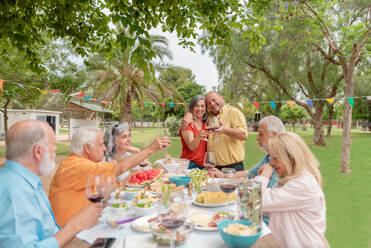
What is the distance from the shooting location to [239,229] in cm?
135

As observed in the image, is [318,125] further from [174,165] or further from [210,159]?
[210,159]

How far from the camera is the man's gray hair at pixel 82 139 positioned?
225 centimetres

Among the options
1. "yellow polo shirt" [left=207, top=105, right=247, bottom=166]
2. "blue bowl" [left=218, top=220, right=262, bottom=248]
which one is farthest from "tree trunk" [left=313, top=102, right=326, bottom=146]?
"blue bowl" [left=218, top=220, right=262, bottom=248]

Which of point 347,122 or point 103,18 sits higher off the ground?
point 103,18

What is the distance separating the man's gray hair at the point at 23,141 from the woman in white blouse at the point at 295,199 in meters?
1.47

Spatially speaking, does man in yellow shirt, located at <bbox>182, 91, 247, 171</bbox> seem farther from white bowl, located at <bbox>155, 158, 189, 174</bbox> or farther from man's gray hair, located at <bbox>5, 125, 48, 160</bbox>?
man's gray hair, located at <bbox>5, 125, 48, 160</bbox>

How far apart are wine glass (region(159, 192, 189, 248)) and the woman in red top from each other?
2.39m

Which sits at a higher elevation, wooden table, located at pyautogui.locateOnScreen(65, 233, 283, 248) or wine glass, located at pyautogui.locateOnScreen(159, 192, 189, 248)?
wine glass, located at pyautogui.locateOnScreen(159, 192, 189, 248)

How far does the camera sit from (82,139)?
228 cm

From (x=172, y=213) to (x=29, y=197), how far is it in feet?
2.65

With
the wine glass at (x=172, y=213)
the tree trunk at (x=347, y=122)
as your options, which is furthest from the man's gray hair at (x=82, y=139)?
the tree trunk at (x=347, y=122)

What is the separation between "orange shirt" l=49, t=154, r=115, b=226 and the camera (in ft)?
6.63

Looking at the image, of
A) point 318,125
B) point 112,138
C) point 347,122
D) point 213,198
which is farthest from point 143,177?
point 318,125

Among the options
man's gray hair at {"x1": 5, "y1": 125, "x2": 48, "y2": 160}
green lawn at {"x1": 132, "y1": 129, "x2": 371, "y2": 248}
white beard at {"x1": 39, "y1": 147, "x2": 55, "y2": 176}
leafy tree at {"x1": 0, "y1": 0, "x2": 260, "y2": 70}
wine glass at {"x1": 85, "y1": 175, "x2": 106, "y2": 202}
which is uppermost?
leafy tree at {"x1": 0, "y1": 0, "x2": 260, "y2": 70}
